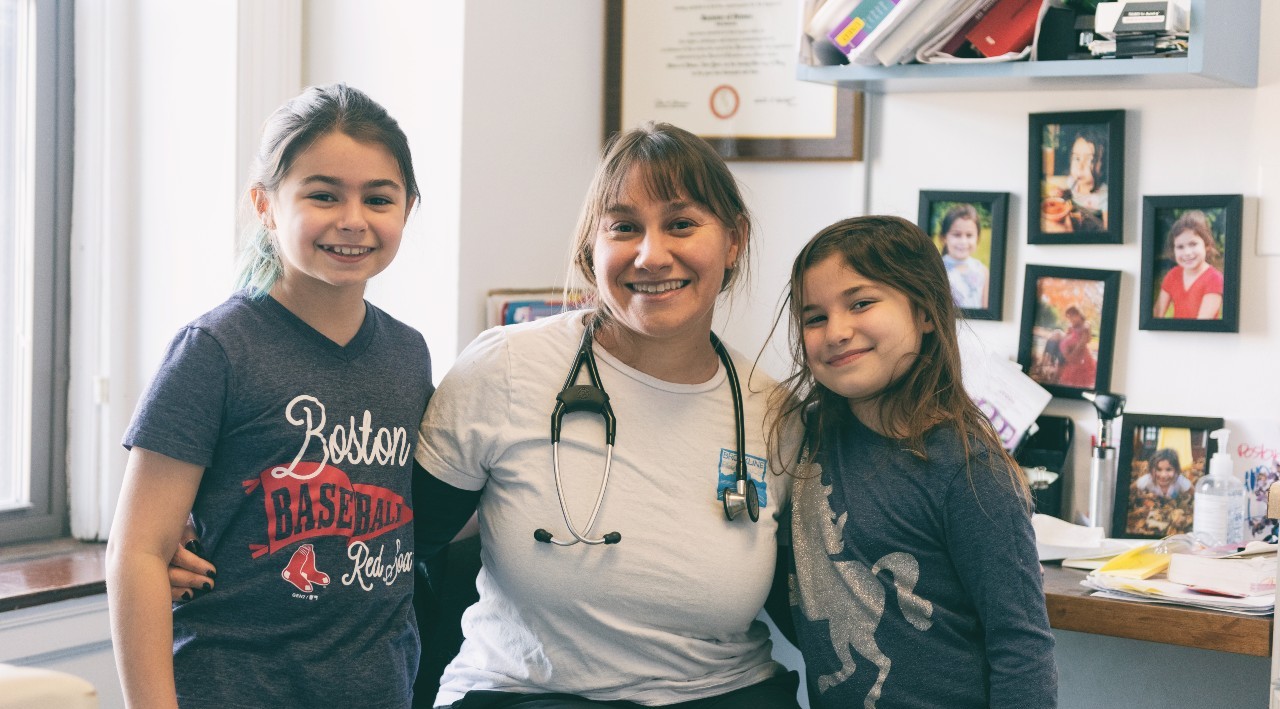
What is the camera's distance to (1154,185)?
208cm

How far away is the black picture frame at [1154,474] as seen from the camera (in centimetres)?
204

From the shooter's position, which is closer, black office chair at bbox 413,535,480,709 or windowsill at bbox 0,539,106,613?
black office chair at bbox 413,535,480,709

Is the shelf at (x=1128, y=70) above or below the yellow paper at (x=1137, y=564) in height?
above

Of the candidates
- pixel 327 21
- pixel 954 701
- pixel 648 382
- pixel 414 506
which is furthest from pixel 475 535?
pixel 327 21

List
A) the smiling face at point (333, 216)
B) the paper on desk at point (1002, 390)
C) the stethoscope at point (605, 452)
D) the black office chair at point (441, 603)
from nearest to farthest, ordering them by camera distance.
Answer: the smiling face at point (333, 216), the stethoscope at point (605, 452), the black office chair at point (441, 603), the paper on desk at point (1002, 390)

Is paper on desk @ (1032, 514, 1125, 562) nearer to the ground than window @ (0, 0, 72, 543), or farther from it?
nearer to the ground

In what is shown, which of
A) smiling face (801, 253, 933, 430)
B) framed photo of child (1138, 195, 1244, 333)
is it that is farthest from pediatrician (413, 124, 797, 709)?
framed photo of child (1138, 195, 1244, 333)

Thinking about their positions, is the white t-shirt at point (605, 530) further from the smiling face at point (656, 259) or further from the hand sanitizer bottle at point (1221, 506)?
the hand sanitizer bottle at point (1221, 506)

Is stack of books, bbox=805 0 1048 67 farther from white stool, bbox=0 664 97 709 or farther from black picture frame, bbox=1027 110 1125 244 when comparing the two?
white stool, bbox=0 664 97 709

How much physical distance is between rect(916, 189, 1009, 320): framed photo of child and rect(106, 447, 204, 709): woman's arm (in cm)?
143

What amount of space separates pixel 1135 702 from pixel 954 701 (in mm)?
1043

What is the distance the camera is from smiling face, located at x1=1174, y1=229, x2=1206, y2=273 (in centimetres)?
203

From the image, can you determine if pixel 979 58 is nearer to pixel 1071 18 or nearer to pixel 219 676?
pixel 1071 18

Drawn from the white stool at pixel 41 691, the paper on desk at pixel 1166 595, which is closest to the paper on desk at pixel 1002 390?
the paper on desk at pixel 1166 595
